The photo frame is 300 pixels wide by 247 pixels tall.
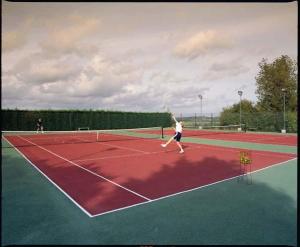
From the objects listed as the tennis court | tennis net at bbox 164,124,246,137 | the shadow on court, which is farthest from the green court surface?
tennis net at bbox 164,124,246,137

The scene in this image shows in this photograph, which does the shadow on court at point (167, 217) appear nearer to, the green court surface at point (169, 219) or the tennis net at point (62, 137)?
the green court surface at point (169, 219)

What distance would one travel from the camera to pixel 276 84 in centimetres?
4031

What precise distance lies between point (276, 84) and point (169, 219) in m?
40.0

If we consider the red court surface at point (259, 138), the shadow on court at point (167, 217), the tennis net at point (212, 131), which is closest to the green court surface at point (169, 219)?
the shadow on court at point (167, 217)

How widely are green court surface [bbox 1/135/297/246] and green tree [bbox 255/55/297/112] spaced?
35699 millimetres

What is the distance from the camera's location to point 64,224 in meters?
4.78

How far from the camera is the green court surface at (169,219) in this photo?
421cm

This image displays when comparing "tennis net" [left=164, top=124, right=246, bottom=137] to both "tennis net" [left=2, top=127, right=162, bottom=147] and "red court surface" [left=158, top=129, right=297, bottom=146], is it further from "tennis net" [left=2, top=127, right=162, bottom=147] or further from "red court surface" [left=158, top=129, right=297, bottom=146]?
"tennis net" [left=2, top=127, right=162, bottom=147]

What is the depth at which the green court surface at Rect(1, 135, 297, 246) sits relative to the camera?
421cm

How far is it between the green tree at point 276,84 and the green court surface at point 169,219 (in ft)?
117

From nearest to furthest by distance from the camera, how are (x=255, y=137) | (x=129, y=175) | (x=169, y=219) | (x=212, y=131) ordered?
1. (x=169, y=219)
2. (x=129, y=175)
3. (x=255, y=137)
4. (x=212, y=131)

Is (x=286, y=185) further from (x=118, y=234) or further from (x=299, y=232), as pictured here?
(x=299, y=232)

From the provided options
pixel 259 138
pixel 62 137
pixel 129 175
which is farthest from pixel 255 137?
pixel 129 175

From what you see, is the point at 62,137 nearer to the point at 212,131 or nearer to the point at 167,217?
the point at 212,131
